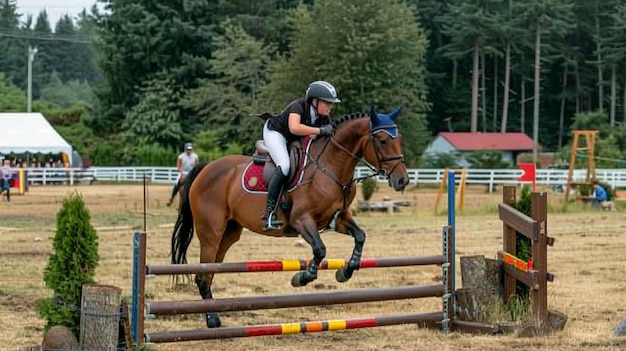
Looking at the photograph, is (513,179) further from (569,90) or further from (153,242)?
(569,90)

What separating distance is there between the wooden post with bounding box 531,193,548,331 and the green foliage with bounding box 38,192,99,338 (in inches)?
160

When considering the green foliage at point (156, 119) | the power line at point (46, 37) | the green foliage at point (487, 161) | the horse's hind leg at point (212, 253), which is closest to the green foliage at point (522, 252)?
the horse's hind leg at point (212, 253)

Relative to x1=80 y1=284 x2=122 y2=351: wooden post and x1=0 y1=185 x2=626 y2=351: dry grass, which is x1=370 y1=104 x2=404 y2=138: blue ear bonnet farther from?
x1=80 y1=284 x2=122 y2=351: wooden post

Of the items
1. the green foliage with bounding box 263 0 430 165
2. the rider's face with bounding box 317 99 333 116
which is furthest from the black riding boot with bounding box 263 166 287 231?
the green foliage with bounding box 263 0 430 165

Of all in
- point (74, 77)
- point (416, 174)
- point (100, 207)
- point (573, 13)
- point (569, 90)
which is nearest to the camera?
point (100, 207)

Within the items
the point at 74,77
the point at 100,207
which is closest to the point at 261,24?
the point at 100,207

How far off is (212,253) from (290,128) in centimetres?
164

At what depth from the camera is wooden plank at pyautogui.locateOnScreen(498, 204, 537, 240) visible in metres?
9.56

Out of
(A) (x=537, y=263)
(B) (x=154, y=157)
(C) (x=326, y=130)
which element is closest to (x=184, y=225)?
(C) (x=326, y=130)

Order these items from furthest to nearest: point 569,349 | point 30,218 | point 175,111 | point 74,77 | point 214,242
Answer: point 74,77 < point 175,111 < point 30,218 < point 214,242 < point 569,349

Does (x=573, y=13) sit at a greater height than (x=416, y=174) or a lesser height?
greater

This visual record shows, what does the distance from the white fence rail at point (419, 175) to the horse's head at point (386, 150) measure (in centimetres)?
2801

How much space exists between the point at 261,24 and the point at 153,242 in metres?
55.6

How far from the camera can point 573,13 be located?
3039 inches
